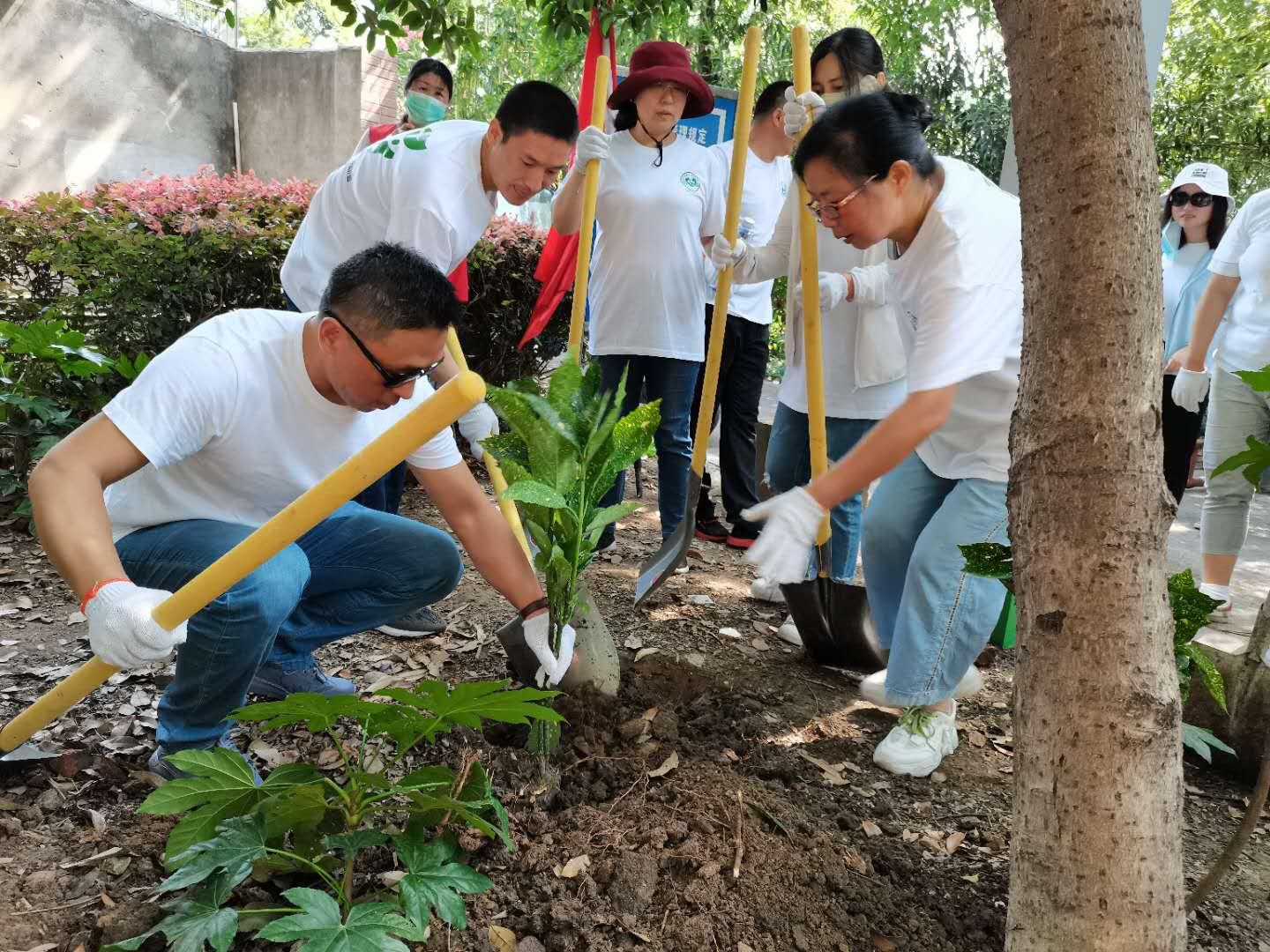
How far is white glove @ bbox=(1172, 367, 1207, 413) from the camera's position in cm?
384

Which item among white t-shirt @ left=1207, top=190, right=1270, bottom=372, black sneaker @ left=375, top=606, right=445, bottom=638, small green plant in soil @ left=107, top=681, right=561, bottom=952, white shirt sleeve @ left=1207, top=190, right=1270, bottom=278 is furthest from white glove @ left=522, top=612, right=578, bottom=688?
white shirt sleeve @ left=1207, top=190, right=1270, bottom=278

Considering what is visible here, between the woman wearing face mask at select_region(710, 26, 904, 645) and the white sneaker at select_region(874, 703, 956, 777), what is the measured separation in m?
0.67

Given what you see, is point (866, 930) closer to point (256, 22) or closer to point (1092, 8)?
point (1092, 8)

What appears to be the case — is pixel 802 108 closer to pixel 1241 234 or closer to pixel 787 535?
pixel 787 535

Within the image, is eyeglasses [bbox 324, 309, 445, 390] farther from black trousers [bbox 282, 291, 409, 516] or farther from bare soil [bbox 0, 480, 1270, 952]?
black trousers [bbox 282, 291, 409, 516]

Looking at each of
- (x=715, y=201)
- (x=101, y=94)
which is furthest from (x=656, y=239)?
(x=101, y=94)

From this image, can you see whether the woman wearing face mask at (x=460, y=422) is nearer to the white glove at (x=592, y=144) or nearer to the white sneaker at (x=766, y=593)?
the white glove at (x=592, y=144)

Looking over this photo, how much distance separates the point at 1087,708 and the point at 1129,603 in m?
0.14

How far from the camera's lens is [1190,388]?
A: 3.90 m

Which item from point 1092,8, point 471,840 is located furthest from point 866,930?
point 1092,8

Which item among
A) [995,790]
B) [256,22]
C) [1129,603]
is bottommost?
[995,790]

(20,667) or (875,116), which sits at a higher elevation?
(875,116)

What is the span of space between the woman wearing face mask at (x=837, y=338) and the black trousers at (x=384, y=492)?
1346 millimetres

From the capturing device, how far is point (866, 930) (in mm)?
1672
